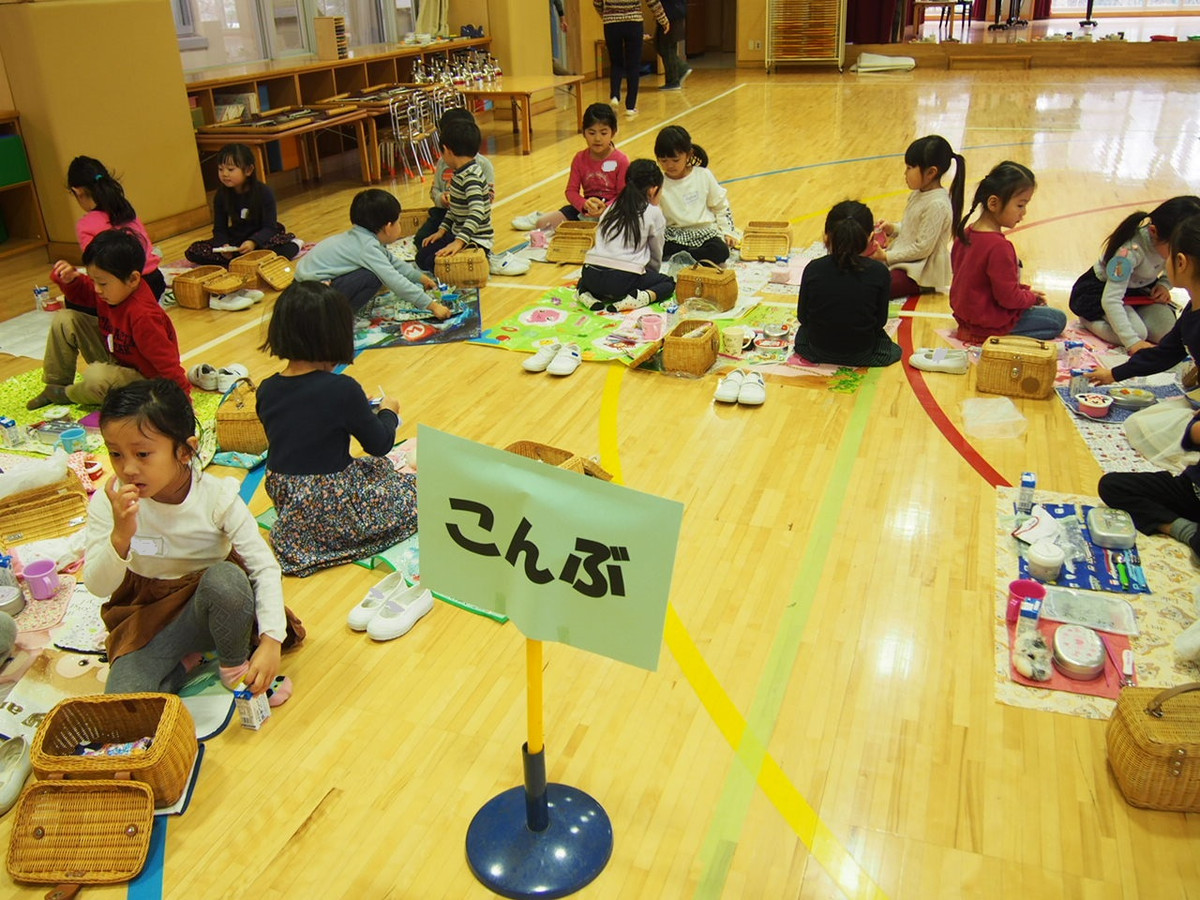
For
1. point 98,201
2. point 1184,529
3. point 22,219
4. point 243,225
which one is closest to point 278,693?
point 1184,529

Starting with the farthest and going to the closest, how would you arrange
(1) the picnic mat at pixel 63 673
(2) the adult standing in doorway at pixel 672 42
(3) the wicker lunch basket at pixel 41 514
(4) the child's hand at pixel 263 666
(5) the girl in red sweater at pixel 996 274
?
(2) the adult standing in doorway at pixel 672 42 < (5) the girl in red sweater at pixel 996 274 < (3) the wicker lunch basket at pixel 41 514 < (1) the picnic mat at pixel 63 673 < (4) the child's hand at pixel 263 666

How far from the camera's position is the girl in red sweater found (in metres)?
4.99

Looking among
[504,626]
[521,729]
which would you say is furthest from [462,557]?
[504,626]

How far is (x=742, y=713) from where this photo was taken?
9.68 feet

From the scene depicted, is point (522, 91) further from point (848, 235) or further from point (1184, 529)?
point (1184, 529)

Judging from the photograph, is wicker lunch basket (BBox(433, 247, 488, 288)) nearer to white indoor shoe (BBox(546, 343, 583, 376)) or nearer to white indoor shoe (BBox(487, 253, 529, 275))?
white indoor shoe (BBox(487, 253, 529, 275))

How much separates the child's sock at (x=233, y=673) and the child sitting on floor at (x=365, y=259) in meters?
3.09

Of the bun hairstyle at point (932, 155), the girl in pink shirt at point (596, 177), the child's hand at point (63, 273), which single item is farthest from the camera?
the girl in pink shirt at point (596, 177)

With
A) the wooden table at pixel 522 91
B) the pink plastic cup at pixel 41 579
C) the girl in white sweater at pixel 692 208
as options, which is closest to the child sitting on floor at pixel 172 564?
the pink plastic cup at pixel 41 579

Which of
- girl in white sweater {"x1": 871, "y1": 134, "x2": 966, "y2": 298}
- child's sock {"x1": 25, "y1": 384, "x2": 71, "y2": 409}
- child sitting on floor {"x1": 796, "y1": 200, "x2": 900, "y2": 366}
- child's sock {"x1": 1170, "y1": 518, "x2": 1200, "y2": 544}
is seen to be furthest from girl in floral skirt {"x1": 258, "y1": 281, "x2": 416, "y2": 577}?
girl in white sweater {"x1": 871, "y1": 134, "x2": 966, "y2": 298}

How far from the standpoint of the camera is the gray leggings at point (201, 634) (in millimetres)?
2889

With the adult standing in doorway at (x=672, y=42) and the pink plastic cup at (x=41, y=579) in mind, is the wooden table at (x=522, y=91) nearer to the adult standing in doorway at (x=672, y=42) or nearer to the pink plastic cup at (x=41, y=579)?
the adult standing in doorway at (x=672, y=42)

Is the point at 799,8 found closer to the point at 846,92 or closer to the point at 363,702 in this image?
the point at 846,92

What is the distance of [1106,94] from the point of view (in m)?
12.5
